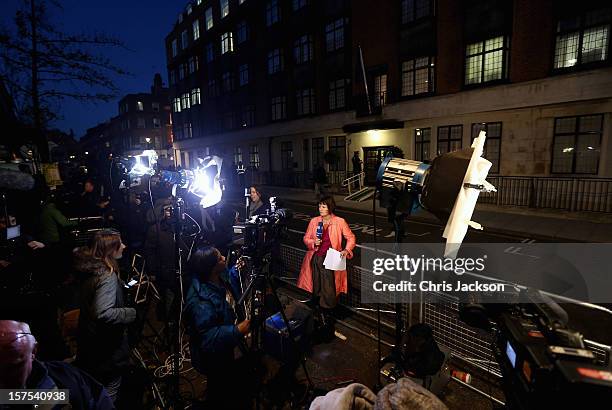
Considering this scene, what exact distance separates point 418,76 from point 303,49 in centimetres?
1051

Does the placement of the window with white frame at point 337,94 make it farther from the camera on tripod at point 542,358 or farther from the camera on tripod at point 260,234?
the camera on tripod at point 542,358

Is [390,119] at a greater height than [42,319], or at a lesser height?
greater

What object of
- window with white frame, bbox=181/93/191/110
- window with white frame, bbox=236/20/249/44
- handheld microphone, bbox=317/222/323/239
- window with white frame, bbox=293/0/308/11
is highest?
window with white frame, bbox=236/20/249/44

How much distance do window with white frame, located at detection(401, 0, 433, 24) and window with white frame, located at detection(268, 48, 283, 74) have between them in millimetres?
11415

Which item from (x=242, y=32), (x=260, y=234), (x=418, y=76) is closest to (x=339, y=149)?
(x=418, y=76)

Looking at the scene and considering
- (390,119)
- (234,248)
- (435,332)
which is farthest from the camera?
(390,119)

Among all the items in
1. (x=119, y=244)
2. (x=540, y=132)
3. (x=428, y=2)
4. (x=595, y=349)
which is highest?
(x=428, y=2)

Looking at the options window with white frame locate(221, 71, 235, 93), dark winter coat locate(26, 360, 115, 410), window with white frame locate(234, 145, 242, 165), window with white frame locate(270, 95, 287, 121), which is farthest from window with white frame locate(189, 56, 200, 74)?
dark winter coat locate(26, 360, 115, 410)

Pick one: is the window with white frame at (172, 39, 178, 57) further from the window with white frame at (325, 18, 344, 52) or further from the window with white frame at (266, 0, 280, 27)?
the window with white frame at (325, 18, 344, 52)

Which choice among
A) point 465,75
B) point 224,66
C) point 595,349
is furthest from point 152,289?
point 224,66

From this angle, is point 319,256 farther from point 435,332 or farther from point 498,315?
point 498,315

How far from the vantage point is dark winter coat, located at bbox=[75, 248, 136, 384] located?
286 centimetres

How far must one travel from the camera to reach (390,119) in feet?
62.7

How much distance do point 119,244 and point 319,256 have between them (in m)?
2.78
